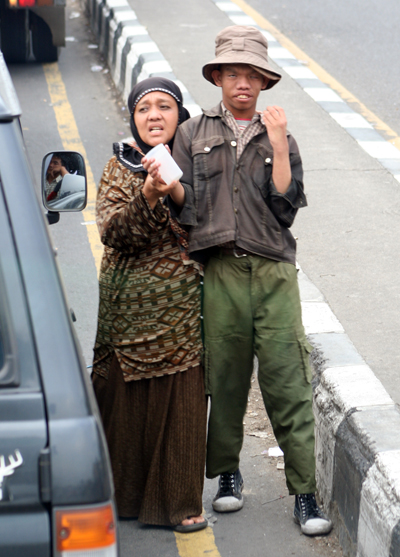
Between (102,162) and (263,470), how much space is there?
4.06m

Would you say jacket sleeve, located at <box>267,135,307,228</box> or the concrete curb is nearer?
the concrete curb

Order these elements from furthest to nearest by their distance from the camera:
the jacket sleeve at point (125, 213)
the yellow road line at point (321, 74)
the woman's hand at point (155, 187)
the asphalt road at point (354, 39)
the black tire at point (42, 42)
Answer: the black tire at point (42, 42)
the asphalt road at point (354, 39)
the yellow road line at point (321, 74)
the jacket sleeve at point (125, 213)
the woman's hand at point (155, 187)

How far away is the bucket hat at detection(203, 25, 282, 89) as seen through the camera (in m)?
2.81

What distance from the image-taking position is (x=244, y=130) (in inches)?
114

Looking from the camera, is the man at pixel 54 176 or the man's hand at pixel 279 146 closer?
the man at pixel 54 176

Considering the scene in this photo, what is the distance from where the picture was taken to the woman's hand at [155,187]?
8.29ft

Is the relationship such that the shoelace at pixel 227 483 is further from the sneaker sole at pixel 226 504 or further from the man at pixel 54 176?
the man at pixel 54 176

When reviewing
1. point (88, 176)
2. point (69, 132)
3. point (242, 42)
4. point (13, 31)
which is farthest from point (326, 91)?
point (242, 42)

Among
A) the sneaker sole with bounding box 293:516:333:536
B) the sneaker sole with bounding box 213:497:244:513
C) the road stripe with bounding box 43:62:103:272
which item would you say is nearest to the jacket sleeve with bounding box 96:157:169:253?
the sneaker sole with bounding box 213:497:244:513

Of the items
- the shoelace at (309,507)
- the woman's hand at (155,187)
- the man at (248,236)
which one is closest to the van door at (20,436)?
→ the woman's hand at (155,187)

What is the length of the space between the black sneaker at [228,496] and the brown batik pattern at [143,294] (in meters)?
0.59

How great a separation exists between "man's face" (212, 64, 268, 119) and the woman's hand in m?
0.40

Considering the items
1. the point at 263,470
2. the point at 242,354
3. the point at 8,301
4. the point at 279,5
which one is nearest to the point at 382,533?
the point at 242,354

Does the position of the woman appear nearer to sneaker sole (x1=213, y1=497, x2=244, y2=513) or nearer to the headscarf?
the headscarf
